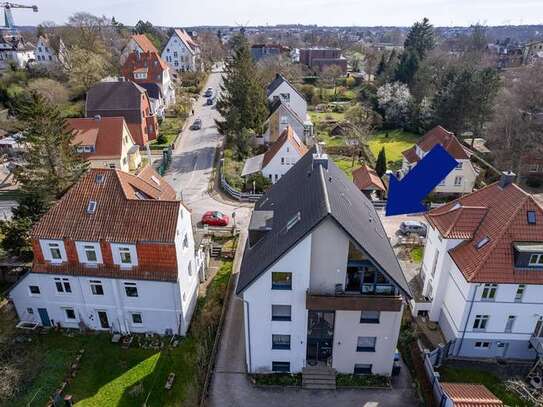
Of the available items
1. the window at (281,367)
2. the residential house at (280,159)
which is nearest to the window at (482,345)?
the window at (281,367)

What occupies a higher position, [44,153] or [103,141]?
[44,153]

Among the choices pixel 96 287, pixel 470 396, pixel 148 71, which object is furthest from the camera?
pixel 148 71

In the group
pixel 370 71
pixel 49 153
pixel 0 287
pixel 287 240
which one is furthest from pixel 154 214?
pixel 370 71

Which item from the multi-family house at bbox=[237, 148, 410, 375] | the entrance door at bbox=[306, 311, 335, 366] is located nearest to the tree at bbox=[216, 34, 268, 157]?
the multi-family house at bbox=[237, 148, 410, 375]

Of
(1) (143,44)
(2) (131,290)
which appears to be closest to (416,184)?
(2) (131,290)

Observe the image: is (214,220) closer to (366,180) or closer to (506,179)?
(366,180)

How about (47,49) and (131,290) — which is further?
(47,49)

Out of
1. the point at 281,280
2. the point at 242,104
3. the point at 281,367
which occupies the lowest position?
the point at 281,367
